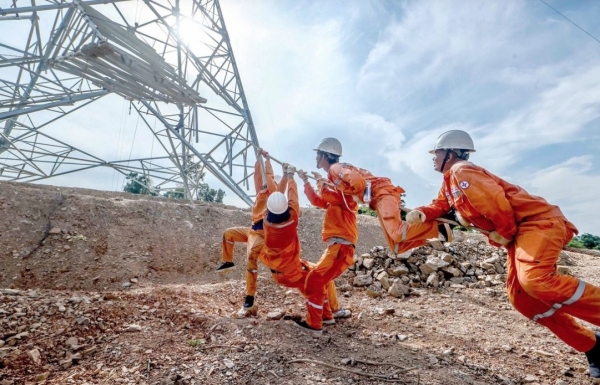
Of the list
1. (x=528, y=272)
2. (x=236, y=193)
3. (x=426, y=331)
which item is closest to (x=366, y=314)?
(x=426, y=331)

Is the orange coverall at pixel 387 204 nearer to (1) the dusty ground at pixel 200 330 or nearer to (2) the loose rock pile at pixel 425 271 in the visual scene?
(1) the dusty ground at pixel 200 330

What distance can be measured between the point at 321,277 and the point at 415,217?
1122 millimetres

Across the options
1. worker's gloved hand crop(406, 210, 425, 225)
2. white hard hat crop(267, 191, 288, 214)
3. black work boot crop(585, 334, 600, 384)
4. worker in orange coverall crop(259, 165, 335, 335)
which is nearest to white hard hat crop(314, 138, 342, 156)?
worker in orange coverall crop(259, 165, 335, 335)

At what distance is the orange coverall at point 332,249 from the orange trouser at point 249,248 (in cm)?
74

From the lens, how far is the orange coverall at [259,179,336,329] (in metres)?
3.46

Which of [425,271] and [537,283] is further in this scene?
[425,271]

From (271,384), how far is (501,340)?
8.32ft

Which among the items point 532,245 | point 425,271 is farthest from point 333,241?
point 425,271

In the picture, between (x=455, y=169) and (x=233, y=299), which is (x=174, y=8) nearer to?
(x=233, y=299)

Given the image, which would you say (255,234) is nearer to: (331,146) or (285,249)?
(285,249)

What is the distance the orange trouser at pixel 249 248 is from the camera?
4.01 metres

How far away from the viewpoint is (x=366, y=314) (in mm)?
4230

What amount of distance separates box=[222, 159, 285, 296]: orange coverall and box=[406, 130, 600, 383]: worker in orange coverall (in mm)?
2170

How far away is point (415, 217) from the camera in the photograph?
3.19 meters
